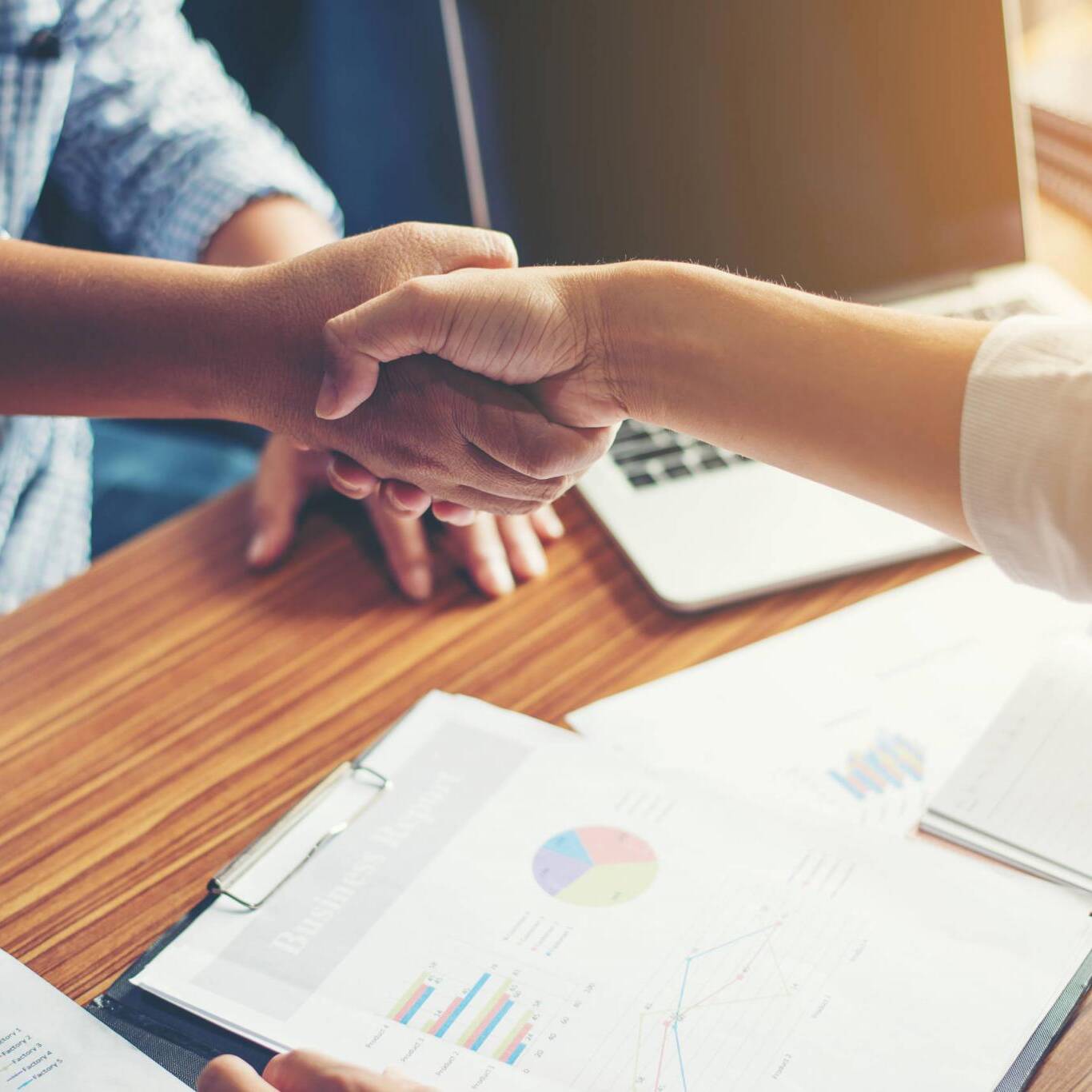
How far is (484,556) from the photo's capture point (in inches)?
33.9

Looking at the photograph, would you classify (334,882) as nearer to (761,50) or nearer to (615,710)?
(615,710)

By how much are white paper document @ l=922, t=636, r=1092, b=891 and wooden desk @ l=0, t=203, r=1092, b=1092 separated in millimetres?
167

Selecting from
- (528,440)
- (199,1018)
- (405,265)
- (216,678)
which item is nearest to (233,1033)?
(199,1018)

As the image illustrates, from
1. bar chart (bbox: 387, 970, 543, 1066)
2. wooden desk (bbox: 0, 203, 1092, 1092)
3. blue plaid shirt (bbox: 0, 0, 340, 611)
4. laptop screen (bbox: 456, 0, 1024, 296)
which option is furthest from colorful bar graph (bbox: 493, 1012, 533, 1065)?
blue plaid shirt (bbox: 0, 0, 340, 611)

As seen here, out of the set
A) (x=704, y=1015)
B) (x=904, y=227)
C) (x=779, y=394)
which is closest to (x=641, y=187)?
(x=904, y=227)

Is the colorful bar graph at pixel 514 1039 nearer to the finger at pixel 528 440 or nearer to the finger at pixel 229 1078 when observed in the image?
the finger at pixel 229 1078

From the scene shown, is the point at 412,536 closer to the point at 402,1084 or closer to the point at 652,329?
the point at 652,329

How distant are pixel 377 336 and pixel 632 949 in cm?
42

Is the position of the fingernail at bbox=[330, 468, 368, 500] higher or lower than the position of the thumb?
→ lower

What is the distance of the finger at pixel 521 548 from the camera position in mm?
868

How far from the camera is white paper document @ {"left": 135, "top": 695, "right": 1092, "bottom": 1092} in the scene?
1.64 feet

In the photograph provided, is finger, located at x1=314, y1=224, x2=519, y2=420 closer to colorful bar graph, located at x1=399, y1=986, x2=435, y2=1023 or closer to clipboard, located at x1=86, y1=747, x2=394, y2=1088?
clipboard, located at x1=86, y1=747, x2=394, y2=1088

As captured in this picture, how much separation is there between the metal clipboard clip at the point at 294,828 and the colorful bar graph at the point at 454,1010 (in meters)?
0.13

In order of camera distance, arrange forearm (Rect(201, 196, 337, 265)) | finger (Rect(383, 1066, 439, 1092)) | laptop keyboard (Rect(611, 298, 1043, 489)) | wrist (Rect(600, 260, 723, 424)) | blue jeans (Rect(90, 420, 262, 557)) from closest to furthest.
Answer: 1. finger (Rect(383, 1066, 439, 1092))
2. wrist (Rect(600, 260, 723, 424))
3. laptop keyboard (Rect(611, 298, 1043, 489))
4. forearm (Rect(201, 196, 337, 265))
5. blue jeans (Rect(90, 420, 262, 557))
